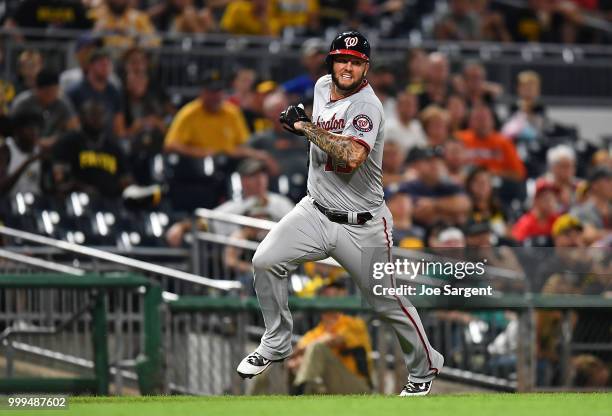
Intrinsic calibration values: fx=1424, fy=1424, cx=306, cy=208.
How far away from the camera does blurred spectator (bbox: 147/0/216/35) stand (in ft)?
53.7

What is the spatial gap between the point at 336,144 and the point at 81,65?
22.7ft

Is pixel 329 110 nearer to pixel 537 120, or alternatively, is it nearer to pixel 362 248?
pixel 362 248

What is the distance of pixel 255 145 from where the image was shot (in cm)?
1390

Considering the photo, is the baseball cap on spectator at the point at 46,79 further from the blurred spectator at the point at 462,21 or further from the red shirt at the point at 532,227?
the blurred spectator at the point at 462,21

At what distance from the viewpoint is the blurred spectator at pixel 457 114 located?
1574 centimetres

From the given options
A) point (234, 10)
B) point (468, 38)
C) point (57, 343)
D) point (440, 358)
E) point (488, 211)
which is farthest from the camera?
point (468, 38)

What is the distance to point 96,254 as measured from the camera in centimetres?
1088

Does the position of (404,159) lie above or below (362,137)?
below

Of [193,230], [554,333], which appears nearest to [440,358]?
[554,333]

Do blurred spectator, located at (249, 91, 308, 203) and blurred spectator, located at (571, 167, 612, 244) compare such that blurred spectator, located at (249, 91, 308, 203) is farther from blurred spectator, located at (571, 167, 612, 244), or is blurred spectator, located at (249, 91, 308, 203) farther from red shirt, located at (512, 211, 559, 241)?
blurred spectator, located at (571, 167, 612, 244)

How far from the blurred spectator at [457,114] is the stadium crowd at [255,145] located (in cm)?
2

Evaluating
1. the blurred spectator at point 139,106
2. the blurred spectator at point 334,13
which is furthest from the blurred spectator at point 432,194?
the blurred spectator at point 334,13

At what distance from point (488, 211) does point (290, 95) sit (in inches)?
95.4

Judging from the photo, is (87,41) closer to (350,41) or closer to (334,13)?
(334,13)
